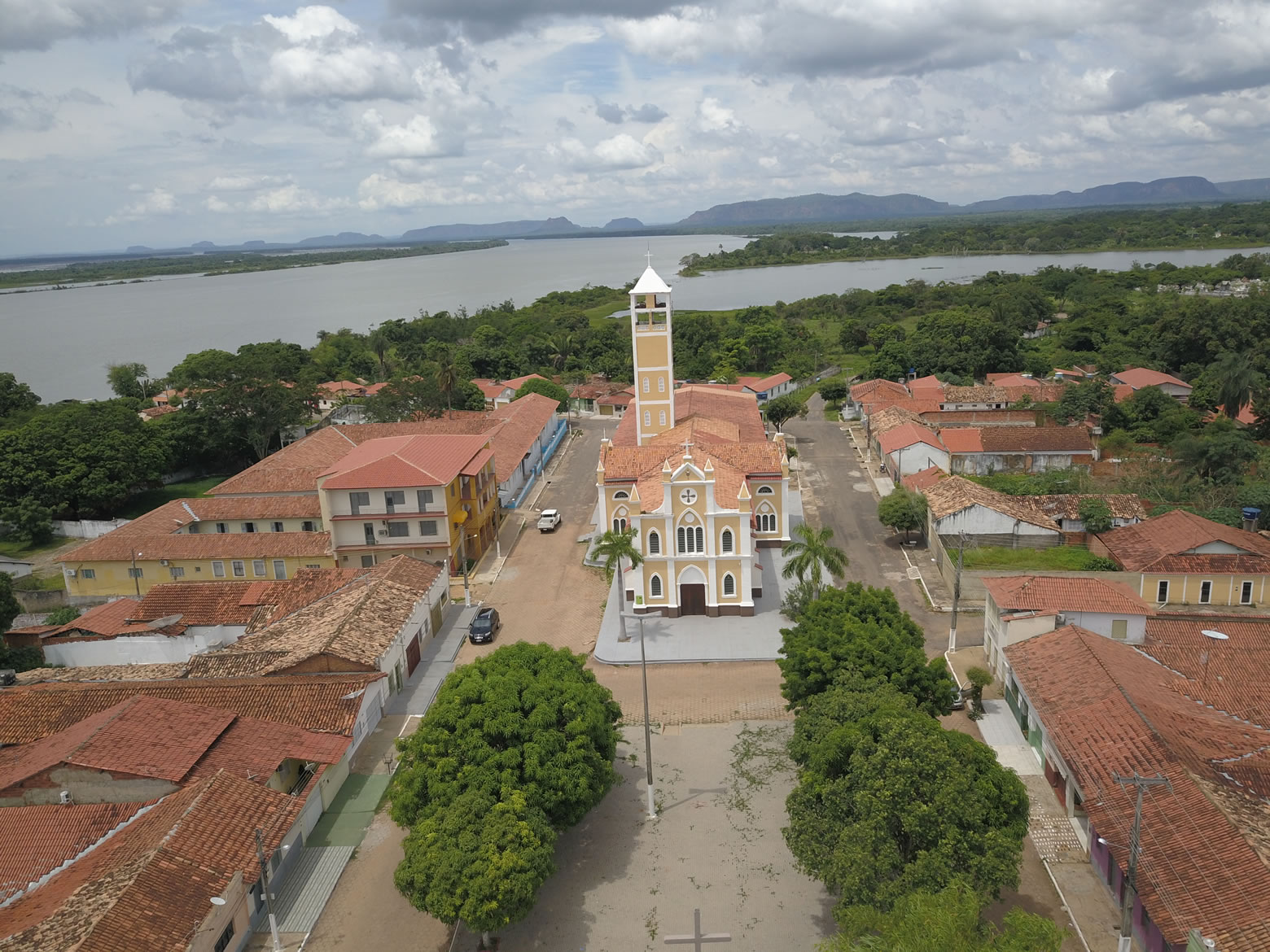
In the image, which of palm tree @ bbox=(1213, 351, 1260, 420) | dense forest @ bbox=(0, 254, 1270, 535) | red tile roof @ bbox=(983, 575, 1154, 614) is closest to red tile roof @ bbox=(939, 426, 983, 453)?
dense forest @ bbox=(0, 254, 1270, 535)

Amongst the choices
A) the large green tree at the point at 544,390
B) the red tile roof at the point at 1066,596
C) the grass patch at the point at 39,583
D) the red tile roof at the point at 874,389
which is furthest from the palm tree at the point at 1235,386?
the grass patch at the point at 39,583

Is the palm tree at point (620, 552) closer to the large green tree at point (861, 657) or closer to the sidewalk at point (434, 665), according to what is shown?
the sidewalk at point (434, 665)

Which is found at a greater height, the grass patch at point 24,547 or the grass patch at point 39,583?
the grass patch at point 39,583

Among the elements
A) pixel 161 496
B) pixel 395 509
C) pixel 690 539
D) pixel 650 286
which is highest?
pixel 650 286

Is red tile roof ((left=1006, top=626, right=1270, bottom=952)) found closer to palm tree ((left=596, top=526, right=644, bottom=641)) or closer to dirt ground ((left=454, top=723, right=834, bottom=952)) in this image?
dirt ground ((left=454, top=723, right=834, bottom=952))

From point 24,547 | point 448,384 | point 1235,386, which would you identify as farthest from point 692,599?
point 1235,386

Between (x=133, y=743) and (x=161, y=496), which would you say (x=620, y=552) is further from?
(x=161, y=496)
